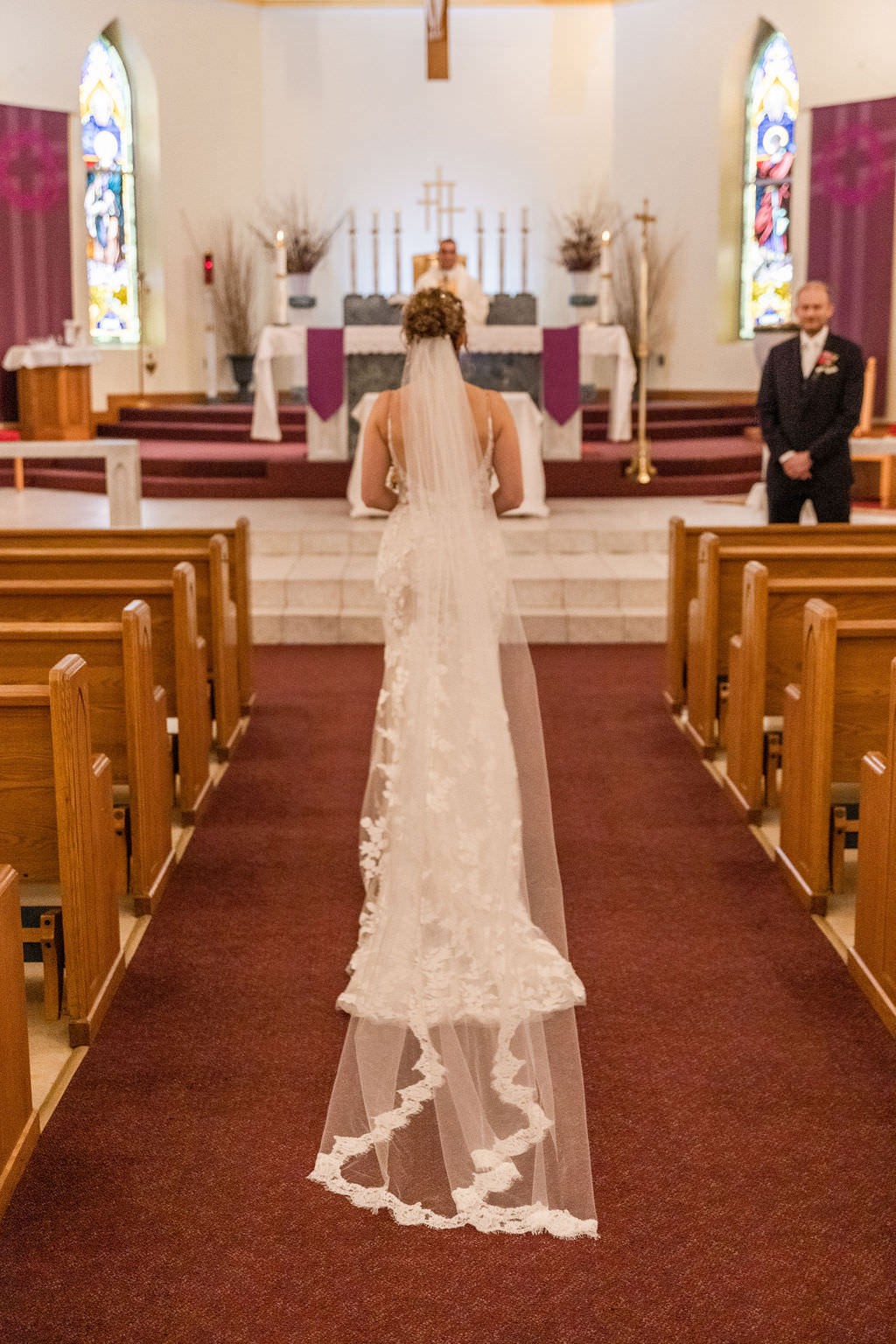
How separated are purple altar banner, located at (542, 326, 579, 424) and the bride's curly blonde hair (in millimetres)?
6225

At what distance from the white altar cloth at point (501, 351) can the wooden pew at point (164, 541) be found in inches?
167

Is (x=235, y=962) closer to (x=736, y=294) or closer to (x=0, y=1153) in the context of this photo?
(x=0, y=1153)

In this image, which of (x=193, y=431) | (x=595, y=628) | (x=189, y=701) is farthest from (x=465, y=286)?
(x=189, y=701)

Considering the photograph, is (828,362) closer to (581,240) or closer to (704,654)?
(704,654)

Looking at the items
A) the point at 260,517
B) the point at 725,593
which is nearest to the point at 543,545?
the point at 260,517

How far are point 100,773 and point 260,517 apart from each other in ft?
20.8

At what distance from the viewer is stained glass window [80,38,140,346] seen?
1353cm

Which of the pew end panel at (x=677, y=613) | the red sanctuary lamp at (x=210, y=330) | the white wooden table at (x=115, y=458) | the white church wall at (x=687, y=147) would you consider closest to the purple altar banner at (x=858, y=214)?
the white church wall at (x=687, y=147)

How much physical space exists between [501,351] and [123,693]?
6.52 m

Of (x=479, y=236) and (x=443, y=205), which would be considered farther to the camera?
(x=443, y=205)

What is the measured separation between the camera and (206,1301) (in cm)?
224

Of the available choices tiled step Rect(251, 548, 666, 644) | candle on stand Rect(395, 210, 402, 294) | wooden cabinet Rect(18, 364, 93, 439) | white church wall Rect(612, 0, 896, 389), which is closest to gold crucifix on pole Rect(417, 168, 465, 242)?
candle on stand Rect(395, 210, 402, 294)

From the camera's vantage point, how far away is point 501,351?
32.3 feet

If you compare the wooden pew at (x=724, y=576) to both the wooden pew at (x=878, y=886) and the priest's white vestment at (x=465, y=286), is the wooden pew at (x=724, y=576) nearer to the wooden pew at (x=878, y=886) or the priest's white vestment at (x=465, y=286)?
the wooden pew at (x=878, y=886)
